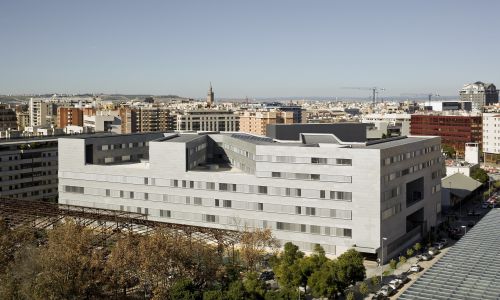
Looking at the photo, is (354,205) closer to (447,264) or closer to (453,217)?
(447,264)

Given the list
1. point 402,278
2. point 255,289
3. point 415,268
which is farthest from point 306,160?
point 255,289

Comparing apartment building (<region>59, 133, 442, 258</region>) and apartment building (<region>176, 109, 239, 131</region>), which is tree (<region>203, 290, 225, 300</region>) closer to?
apartment building (<region>59, 133, 442, 258</region>)

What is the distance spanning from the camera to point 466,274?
33000 mm

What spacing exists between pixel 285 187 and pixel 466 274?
28325 millimetres

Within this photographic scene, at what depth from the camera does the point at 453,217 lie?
7950 centimetres

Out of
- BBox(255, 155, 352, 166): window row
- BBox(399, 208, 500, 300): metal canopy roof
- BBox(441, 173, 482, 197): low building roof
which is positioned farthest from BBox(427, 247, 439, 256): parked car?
BBox(441, 173, 482, 197): low building roof

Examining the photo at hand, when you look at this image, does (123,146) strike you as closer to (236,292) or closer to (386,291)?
(236,292)

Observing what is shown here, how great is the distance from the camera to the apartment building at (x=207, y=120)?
620 feet

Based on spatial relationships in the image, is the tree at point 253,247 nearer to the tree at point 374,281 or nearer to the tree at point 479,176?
the tree at point 374,281

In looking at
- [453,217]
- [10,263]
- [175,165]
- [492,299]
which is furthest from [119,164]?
[492,299]

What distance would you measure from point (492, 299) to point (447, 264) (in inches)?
232

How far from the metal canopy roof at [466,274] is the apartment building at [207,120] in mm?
152537

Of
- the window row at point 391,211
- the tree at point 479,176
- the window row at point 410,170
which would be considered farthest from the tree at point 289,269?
the tree at point 479,176

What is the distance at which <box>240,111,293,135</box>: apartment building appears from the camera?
182750 millimetres
